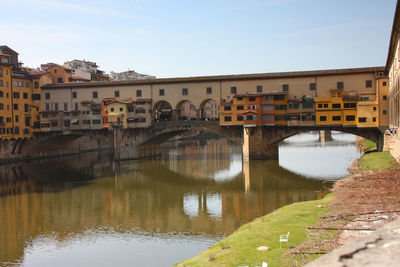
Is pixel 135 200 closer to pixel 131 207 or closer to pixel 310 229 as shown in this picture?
pixel 131 207

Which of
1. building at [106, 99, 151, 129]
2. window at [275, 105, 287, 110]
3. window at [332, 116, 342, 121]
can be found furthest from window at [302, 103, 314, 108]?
building at [106, 99, 151, 129]

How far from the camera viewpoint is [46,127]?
5728cm

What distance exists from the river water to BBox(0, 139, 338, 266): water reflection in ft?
0.20

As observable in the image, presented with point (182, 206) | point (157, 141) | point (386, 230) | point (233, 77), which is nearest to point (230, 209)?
point (182, 206)

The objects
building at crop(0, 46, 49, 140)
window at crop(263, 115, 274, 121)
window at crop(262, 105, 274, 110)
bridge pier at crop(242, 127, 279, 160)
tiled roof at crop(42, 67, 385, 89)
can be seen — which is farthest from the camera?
building at crop(0, 46, 49, 140)

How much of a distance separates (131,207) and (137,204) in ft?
3.21

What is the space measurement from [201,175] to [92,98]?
79.9 ft

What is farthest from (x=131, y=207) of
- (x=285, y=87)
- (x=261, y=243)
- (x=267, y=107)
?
(x=285, y=87)

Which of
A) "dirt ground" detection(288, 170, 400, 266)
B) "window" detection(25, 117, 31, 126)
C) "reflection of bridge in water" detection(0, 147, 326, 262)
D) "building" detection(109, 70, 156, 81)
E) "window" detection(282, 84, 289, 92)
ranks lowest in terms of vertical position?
"reflection of bridge in water" detection(0, 147, 326, 262)

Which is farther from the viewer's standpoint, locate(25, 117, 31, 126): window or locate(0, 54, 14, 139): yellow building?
locate(25, 117, 31, 126): window

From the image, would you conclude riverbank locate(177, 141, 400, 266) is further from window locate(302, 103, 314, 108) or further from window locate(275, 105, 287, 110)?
window locate(275, 105, 287, 110)

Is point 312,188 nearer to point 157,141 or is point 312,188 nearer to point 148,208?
point 148,208

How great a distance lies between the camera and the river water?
18.0 meters

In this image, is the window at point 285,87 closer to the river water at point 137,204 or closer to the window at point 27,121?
the river water at point 137,204
